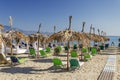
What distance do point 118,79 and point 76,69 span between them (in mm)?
3054

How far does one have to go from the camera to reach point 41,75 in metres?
10.5

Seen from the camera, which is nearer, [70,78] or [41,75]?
[70,78]

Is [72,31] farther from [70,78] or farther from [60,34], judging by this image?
[70,78]

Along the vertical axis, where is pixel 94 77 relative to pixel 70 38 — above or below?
below

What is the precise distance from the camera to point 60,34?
1218 cm

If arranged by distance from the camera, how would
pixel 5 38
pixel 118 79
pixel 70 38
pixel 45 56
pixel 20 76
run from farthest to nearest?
pixel 45 56 < pixel 5 38 < pixel 70 38 < pixel 20 76 < pixel 118 79

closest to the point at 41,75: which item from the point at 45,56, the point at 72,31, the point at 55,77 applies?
the point at 55,77

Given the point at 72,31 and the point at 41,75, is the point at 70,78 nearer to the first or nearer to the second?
the point at 41,75

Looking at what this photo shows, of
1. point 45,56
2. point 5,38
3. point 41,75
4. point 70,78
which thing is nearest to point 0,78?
point 41,75

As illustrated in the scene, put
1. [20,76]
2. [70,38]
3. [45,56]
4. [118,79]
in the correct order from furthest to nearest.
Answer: [45,56] → [70,38] → [20,76] → [118,79]

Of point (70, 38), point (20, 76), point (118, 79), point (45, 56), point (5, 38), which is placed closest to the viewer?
point (118, 79)

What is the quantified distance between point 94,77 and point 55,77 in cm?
183

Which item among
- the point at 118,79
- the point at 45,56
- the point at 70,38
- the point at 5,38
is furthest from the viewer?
the point at 45,56

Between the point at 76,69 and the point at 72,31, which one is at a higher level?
the point at 72,31
